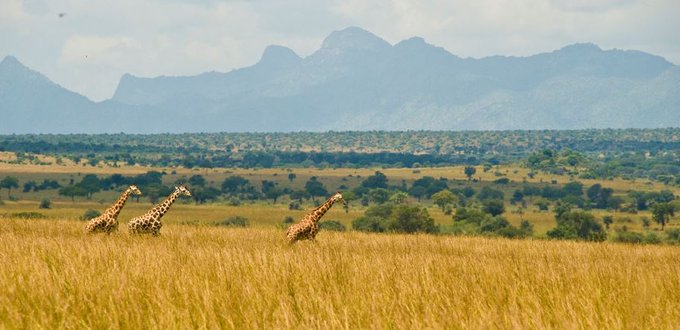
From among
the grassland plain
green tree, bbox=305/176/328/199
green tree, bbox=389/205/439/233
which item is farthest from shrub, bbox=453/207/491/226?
A: the grassland plain

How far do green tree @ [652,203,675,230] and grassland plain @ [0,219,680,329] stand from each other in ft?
256

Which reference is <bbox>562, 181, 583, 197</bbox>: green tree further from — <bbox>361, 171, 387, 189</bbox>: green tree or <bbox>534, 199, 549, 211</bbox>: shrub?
<bbox>361, 171, 387, 189</bbox>: green tree

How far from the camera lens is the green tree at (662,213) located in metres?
88.3

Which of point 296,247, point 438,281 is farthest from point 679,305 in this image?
point 296,247

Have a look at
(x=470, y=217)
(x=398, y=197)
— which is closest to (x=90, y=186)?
(x=398, y=197)

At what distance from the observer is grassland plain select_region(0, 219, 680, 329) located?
8344 mm

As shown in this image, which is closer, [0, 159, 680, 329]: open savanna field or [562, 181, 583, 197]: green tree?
[0, 159, 680, 329]: open savanna field

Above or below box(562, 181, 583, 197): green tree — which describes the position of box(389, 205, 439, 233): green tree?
above

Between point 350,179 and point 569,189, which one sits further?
point 350,179

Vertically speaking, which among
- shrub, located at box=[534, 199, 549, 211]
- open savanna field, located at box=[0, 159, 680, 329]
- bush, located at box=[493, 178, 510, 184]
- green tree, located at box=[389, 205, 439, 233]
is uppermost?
open savanna field, located at box=[0, 159, 680, 329]

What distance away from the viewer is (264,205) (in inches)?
4286

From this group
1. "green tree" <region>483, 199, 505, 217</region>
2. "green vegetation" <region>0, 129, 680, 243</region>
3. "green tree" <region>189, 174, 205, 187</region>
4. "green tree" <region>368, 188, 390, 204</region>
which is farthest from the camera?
"green tree" <region>189, 174, 205, 187</region>

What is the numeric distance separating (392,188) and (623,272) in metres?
119

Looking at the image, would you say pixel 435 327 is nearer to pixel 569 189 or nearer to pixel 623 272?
pixel 623 272
